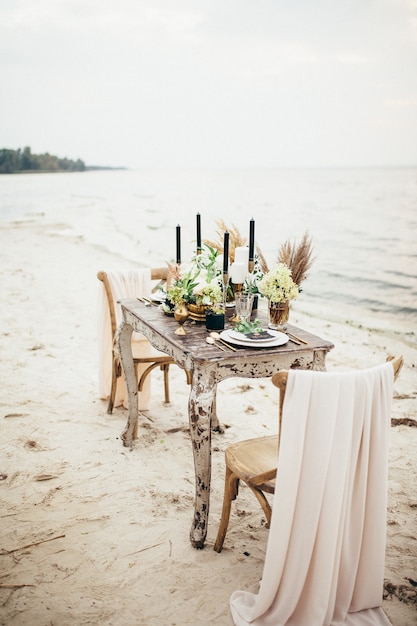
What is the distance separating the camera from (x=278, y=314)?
2660 mm

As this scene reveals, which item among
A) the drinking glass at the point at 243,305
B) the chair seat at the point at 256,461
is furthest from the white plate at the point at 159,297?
the chair seat at the point at 256,461

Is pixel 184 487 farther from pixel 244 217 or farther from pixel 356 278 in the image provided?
pixel 244 217

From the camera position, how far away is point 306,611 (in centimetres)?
186

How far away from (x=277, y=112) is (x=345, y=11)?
28.3 metres

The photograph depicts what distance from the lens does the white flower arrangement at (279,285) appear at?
2543mm

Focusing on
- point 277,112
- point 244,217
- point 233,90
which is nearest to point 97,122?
point 233,90

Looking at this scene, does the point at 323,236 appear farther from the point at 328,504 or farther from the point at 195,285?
the point at 328,504

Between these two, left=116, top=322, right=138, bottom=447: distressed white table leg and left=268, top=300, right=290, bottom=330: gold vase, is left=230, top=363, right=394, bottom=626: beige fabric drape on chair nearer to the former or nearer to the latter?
left=268, top=300, right=290, bottom=330: gold vase

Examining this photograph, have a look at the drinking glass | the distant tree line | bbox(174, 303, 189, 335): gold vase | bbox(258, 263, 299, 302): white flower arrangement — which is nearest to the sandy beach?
bbox(174, 303, 189, 335): gold vase

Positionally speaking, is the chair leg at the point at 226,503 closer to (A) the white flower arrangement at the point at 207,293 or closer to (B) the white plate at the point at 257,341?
(B) the white plate at the point at 257,341

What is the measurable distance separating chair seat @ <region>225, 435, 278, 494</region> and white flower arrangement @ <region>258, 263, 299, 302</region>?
0.73m

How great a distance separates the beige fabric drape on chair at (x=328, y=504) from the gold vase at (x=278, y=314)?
3.07 feet

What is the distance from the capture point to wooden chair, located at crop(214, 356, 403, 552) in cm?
207

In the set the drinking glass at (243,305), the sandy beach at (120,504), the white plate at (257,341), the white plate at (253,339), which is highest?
the drinking glass at (243,305)
